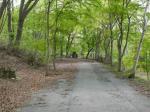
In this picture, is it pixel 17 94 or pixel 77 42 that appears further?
pixel 77 42

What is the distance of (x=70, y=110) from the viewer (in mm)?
11273

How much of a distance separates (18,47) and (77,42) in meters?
45.2

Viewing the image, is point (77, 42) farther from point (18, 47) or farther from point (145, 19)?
point (145, 19)

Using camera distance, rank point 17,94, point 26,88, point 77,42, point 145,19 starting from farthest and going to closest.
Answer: point 77,42
point 145,19
point 26,88
point 17,94

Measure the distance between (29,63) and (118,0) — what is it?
9.64 meters

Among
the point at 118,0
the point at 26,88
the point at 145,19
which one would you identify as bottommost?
the point at 26,88

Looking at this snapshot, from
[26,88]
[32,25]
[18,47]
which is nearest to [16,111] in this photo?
[26,88]

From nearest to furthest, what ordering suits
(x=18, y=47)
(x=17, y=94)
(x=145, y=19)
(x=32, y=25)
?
(x=17, y=94) → (x=145, y=19) → (x=18, y=47) → (x=32, y=25)

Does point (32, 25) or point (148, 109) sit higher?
point (32, 25)

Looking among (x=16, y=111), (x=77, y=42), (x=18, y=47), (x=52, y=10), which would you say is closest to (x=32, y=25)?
(x=18, y=47)

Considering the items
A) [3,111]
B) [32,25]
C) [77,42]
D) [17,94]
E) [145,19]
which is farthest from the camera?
[77,42]

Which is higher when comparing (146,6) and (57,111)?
(146,6)

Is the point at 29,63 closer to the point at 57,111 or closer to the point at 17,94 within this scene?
the point at 17,94

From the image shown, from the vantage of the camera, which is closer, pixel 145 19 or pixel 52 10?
pixel 145 19
